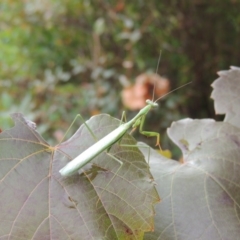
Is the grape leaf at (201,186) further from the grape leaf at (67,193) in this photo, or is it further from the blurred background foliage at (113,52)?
the blurred background foliage at (113,52)

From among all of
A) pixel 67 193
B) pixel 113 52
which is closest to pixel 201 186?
pixel 67 193

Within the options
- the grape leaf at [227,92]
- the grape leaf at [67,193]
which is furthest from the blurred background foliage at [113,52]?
the grape leaf at [67,193]

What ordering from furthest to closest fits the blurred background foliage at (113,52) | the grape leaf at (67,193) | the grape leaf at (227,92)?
1. the blurred background foliage at (113,52)
2. the grape leaf at (227,92)
3. the grape leaf at (67,193)

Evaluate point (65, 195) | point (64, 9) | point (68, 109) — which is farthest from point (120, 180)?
point (64, 9)

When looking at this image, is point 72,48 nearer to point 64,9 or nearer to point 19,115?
point 64,9

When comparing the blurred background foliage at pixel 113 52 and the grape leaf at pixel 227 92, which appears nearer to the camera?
the grape leaf at pixel 227 92

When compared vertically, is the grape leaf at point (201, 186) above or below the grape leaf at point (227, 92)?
below

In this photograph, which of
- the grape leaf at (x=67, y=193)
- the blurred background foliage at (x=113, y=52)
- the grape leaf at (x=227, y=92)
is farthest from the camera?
the blurred background foliage at (x=113, y=52)
